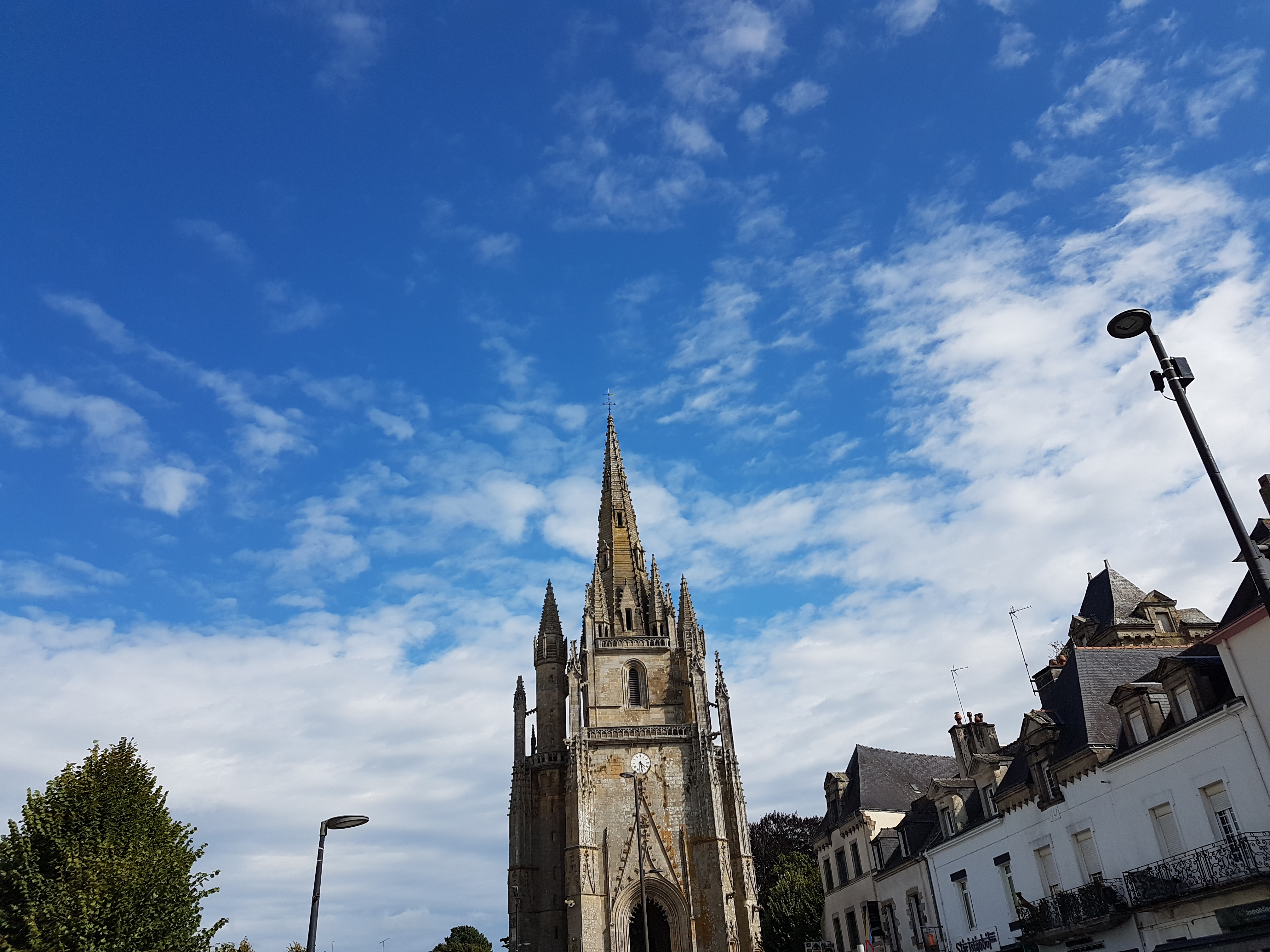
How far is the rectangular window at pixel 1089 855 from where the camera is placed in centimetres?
2012

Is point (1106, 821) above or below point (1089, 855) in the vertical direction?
above

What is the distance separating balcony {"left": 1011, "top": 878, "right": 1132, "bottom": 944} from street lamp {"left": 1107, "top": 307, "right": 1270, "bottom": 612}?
40.4 feet

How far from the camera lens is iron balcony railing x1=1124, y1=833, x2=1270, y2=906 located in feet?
51.4

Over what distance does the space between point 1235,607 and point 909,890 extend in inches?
626

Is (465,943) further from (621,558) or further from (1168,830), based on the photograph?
(1168,830)

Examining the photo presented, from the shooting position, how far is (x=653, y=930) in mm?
45969

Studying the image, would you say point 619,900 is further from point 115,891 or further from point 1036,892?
point 115,891

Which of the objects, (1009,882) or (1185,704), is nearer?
(1185,704)

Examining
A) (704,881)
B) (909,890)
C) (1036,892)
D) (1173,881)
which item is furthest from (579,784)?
(1173,881)

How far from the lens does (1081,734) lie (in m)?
21.4

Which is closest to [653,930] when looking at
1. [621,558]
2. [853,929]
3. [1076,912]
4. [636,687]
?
[636,687]

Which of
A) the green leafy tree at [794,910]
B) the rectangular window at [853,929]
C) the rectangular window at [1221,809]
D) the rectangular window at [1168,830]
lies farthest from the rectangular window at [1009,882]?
the green leafy tree at [794,910]

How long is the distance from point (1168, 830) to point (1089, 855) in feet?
9.60

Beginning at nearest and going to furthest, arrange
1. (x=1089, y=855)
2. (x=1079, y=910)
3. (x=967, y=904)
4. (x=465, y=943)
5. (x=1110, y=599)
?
(x=1079, y=910) → (x=1089, y=855) → (x=967, y=904) → (x=1110, y=599) → (x=465, y=943)
